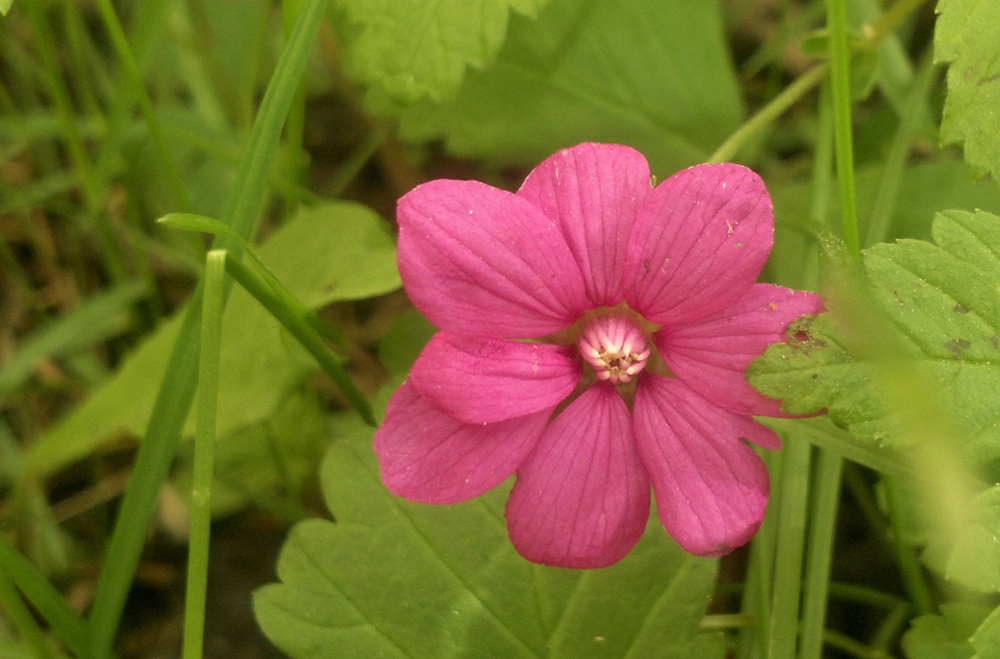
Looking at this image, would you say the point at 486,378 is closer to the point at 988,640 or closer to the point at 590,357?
the point at 590,357

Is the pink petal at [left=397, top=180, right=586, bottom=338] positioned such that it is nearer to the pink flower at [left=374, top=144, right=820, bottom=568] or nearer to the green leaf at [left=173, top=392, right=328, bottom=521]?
the pink flower at [left=374, top=144, right=820, bottom=568]

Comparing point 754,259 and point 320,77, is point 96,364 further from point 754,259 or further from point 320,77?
point 754,259

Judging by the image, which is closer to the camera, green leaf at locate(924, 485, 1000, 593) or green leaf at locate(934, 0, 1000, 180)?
green leaf at locate(924, 485, 1000, 593)

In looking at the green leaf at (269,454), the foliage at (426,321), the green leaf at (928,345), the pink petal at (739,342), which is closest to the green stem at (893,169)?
the foliage at (426,321)

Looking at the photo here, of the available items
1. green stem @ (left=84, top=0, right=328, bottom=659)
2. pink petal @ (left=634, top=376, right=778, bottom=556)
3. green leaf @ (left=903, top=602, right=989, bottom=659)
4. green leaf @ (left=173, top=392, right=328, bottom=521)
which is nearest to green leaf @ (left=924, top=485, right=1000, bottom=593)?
pink petal @ (left=634, top=376, right=778, bottom=556)

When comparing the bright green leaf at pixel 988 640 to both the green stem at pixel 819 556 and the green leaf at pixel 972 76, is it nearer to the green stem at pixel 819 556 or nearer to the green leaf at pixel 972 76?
the green stem at pixel 819 556

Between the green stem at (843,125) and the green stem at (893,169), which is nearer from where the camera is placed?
the green stem at (843,125)
